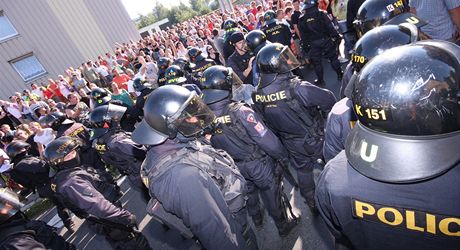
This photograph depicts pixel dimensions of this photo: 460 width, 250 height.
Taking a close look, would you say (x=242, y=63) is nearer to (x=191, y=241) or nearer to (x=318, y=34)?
(x=318, y=34)

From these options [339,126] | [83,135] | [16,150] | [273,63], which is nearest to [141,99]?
[83,135]

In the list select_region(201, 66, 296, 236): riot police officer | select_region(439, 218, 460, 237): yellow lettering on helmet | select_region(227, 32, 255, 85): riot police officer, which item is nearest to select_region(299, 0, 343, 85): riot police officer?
select_region(227, 32, 255, 85): riot police officer

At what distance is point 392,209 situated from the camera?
121 centimetres

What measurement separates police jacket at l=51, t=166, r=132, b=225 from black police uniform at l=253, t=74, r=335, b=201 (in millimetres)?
2347

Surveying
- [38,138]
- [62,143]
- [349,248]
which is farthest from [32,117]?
[349,248]

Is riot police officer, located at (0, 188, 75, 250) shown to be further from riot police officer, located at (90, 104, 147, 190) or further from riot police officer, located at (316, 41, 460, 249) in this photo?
riot police officer, located at (316, 41, 460, 249)

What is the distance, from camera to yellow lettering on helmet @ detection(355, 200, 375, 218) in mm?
1255

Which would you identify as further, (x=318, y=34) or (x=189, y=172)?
(x=318, y=34)

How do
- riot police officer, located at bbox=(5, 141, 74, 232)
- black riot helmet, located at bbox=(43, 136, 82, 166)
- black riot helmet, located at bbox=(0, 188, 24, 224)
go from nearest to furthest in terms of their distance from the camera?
black riot helmet, located at bbox=(0, 188, 24, 224)
black riot helmet, located at bbox=(43, 136, 82, 166)
riot police officer, located at bbox=(5, 141, 74, 232)

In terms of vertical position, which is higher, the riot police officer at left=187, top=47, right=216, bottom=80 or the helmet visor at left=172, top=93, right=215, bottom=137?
the helmet visor at left=172, top=93, right=215, bottom=137

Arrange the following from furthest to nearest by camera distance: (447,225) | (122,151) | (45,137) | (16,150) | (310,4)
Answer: (45,137) → (310,4) → (16,150) → (122,151) → (447,225)

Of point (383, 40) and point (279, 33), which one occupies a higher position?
point (383, 40)

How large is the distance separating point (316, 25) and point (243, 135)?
14.3 ft

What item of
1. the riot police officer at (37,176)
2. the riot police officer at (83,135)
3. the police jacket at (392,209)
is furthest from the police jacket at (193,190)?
the riot police officer at (37,176)
